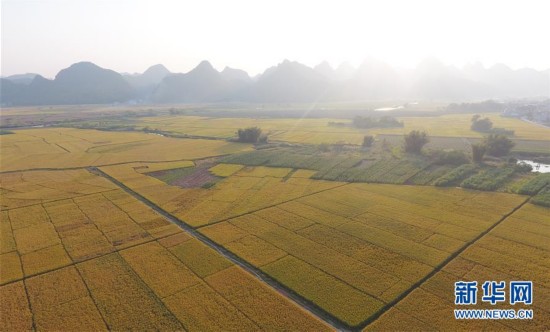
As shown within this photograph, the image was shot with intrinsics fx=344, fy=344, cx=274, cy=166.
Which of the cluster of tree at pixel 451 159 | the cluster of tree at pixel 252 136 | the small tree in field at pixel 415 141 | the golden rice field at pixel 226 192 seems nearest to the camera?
the golden rice field at pixel 226 192

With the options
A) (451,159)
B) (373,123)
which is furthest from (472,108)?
(451,159)

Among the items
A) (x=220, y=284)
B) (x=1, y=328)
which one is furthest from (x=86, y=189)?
(x=220, y=284)

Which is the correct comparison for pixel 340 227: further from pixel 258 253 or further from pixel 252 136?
pixel 252 136

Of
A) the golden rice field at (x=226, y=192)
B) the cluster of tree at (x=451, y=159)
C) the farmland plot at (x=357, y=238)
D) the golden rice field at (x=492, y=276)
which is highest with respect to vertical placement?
the cluster of tree at (x=451, y=159)

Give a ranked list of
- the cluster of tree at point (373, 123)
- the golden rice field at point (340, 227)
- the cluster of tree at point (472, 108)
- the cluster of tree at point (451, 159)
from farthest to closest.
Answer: the cluster of tree at point (472, 108) → the cluster of tree at point (373, 123) → the cluster of tree at point (451, 159) → the golden rice field at point (340, 227)

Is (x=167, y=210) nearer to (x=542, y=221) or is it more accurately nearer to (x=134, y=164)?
(x=134, y=164)

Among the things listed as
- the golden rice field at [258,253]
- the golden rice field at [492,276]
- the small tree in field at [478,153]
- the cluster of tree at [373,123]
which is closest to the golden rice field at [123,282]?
the golden rice field at [258,253]

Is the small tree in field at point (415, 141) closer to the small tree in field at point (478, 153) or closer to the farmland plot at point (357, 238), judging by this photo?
the small tree in field at point (478, 153)
